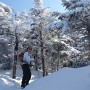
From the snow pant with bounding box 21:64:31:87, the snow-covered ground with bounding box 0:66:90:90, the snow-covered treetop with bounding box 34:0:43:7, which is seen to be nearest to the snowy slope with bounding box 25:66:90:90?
the snow-covered ground with bounding box 0:66:90:90

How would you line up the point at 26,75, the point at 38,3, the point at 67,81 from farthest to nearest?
1. the point at 38,3
2. the point at 26,75
3. the point at 67,81

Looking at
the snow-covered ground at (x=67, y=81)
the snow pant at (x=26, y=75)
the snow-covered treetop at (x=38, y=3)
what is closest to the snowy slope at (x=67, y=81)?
the snow-covered ground at (x=67, y=81)

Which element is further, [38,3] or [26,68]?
[38,3]

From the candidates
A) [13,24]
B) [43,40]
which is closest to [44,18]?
[43,40]

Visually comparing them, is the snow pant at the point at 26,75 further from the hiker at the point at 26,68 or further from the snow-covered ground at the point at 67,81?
the snow-covered ground at the point at 67,81

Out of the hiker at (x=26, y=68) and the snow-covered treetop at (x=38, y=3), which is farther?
the snow-covered treetop at (x=38, y=3)

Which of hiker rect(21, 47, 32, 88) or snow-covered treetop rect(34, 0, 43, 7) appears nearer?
hiker rect(21, 47, 32, 88)

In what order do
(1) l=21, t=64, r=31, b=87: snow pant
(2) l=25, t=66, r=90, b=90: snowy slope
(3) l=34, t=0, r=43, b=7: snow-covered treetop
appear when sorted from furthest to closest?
(3) l=34, t=0, r=43, b=7: snow-covered treetop → (1) l=21, t=64, r=31, b=87: snow pant → (2) l=25, t=66, r=90, b=90: snowy slope

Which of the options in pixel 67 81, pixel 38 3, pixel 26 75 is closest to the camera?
pixel 67 81

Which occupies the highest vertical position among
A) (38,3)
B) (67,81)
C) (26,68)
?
(38,3)

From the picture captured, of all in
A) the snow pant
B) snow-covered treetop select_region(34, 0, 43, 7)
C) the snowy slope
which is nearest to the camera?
the snowy slope

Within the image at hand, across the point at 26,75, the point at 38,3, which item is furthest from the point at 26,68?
the point at 38,3

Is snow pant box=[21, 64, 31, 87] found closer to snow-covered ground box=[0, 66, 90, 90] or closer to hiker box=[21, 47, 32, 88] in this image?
hiker box=[21, 47, 32, 88]

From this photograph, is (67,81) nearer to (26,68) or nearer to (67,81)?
(67,81)
